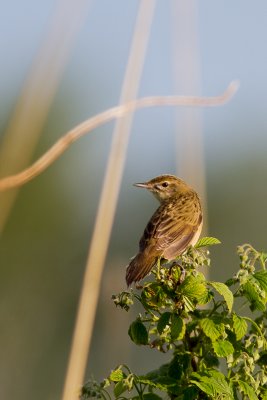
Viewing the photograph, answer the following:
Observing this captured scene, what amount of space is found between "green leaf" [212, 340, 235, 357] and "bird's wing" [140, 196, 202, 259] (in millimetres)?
1588

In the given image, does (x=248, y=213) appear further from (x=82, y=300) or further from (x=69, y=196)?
(x=82, y=300)

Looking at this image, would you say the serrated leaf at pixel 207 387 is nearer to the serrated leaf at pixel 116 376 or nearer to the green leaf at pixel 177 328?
the green leaf at pixel 177 328

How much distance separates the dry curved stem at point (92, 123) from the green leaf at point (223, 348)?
2.89ft

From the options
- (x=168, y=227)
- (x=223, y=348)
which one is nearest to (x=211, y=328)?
(x=223, y=348)

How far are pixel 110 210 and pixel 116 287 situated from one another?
121cm

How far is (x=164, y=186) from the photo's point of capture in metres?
6.94

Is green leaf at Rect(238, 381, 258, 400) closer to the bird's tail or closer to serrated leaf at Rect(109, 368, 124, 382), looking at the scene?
serrated leaf at Rect(109, 368, 124, 382)

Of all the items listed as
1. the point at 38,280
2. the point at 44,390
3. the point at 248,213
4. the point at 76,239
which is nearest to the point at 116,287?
the point at 44,390

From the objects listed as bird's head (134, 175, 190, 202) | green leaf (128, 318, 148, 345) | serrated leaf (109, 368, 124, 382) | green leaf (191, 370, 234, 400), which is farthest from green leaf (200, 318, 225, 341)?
bird's head (134, 175, 190, 202)

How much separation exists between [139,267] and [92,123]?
4.92ft

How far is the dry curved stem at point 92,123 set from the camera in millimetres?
3377

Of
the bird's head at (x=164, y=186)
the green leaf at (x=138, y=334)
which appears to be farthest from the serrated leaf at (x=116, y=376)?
the bird's head at (x=164, y=186)

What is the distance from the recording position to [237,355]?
3.62 metres

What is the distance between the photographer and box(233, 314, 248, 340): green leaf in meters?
3.51
